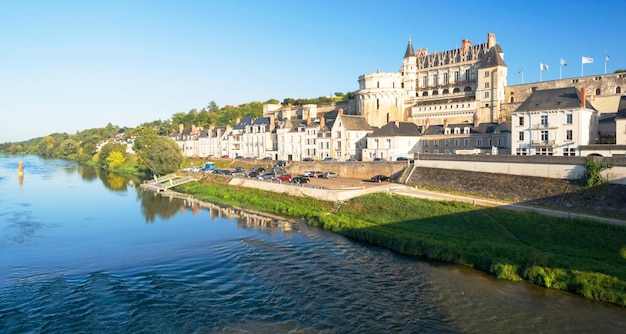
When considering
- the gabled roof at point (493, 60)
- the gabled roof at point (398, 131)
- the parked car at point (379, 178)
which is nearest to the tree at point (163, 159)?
the gabled roof at point (398, 131)

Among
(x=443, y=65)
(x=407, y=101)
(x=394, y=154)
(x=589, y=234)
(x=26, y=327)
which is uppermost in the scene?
(x=443, y=65)

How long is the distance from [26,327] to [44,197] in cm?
3338

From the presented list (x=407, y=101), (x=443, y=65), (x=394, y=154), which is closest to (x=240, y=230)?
(x=394, y=154)

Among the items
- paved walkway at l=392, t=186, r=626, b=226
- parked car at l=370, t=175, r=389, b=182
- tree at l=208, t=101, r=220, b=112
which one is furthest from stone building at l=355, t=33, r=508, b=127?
tree at l=208, t=101, r=220, b=112

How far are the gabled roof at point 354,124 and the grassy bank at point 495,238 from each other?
21.3 meters

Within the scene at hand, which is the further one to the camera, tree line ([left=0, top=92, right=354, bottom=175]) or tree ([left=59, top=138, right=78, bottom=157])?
tree ([left=59, top=138, right=78, bottom=157])

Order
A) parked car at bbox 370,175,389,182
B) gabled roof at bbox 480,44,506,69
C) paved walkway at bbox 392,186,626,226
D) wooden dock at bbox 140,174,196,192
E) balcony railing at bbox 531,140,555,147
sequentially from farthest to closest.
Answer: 1. gabled roof at bbox 480,44,506,69
2. wooden dock at bbox 140,174,196,192
3. parked car at bbox 370,175,389,182
4. balcony railing at bbox 531,140,555,147
5. paved walkway at bbox 392,186,626,226

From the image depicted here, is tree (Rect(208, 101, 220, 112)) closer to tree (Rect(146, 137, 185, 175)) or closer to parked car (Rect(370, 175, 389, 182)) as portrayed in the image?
tree (Rect(146, 137, 185, 175))

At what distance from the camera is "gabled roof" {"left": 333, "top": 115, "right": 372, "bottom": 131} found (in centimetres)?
5241

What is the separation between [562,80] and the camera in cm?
5153

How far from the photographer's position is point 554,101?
33719 mm

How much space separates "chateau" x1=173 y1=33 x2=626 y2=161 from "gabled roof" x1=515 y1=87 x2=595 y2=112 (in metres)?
0.08

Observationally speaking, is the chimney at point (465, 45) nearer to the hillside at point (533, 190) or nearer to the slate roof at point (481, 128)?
the slate roof at point (481, 128)

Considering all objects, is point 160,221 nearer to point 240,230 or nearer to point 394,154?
point 240,230
